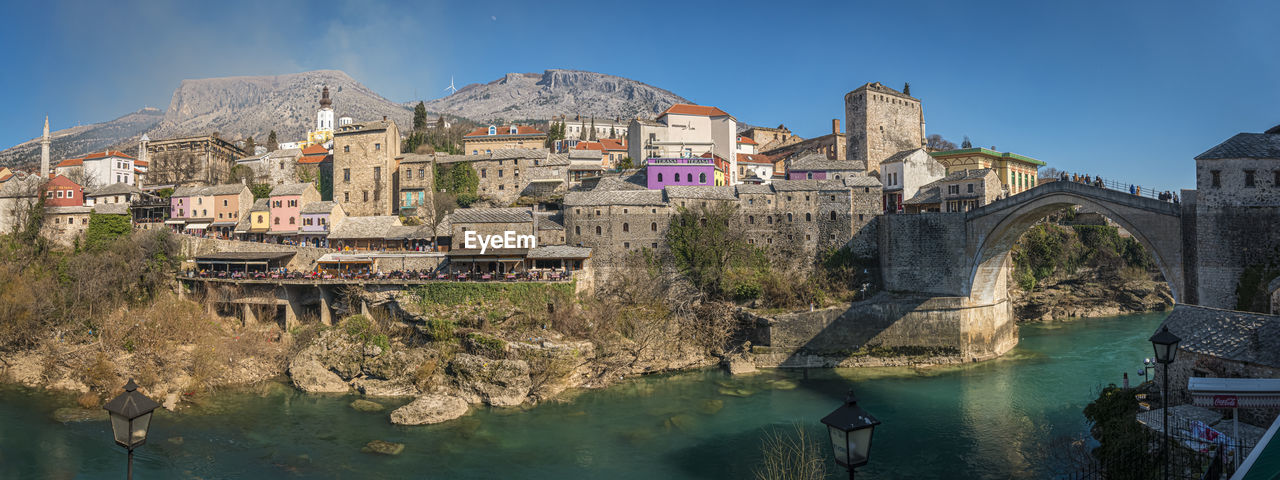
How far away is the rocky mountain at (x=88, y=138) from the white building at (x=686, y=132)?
98.0 m

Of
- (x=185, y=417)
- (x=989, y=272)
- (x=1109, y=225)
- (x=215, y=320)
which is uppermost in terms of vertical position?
(x=1109, y=225)

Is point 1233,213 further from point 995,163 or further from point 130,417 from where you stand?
point 995,163

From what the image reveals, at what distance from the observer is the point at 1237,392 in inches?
518

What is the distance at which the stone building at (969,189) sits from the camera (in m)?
41.3

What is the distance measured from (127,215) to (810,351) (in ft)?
143

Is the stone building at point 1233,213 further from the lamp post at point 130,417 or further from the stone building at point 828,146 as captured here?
the stone building at point 828,146

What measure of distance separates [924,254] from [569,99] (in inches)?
5873

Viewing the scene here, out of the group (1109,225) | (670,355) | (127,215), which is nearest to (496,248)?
(670,355)

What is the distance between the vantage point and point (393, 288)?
113ft

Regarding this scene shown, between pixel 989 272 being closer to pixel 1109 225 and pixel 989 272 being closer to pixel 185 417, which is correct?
pixel 1109 225

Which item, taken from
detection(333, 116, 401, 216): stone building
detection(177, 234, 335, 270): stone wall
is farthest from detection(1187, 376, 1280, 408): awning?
detection(333, 116, 401, 216): stone building

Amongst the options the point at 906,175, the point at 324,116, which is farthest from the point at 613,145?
the point at 324,116

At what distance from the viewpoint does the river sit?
21375 millimetres

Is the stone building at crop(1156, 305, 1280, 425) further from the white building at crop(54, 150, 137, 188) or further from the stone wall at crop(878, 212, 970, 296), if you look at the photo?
the white building at crop(54, 150, 137, 188)
